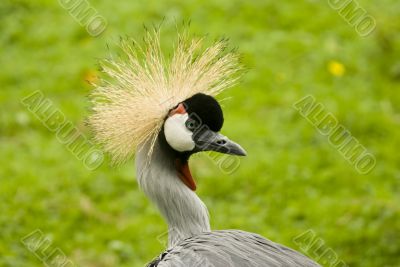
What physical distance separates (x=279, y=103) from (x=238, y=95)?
323 mm

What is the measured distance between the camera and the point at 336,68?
6.40 meters

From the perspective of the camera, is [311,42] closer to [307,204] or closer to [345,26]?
[345,26]

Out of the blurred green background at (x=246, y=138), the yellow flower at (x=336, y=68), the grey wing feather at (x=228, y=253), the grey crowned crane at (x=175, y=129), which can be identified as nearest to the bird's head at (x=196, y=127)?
the grey crowned crane at (x=175, y=129)

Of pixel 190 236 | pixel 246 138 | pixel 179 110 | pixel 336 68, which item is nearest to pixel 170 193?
pixel 190 236

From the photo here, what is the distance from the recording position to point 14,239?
471cm

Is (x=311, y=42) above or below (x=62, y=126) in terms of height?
above

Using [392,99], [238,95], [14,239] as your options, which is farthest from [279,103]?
[14,239]

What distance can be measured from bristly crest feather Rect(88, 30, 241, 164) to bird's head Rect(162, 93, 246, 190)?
0.20 feet

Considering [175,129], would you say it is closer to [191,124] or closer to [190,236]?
[191,124]

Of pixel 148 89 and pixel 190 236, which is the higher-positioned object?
pixel 148 89

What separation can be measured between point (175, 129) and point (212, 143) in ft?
0.52

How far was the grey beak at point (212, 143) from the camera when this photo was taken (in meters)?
3.08

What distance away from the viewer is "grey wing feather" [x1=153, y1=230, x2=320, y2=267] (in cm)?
287

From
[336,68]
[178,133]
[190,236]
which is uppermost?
[336,68]
